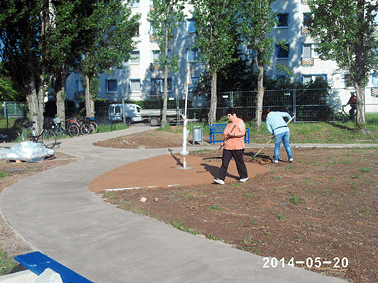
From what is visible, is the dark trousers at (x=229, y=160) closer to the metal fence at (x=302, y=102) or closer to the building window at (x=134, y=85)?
the metal fence at (x=302, y=102)

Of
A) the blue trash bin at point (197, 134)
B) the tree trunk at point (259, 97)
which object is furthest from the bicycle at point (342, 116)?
the blue trash bin at point (197, 134)

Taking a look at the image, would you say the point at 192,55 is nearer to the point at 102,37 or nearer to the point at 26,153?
the point at 102,37

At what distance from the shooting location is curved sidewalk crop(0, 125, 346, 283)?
3.72 metres

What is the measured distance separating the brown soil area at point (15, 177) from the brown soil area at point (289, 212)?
6.12ft

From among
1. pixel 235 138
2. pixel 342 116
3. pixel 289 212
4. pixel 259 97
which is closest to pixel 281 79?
pixel 259 97

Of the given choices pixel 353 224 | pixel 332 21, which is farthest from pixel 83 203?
pixel 332 21

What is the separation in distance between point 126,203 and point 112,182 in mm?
2121

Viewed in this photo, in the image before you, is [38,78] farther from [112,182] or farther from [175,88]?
[175,88]

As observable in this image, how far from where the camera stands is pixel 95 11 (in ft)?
76.8

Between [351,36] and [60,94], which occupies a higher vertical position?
[351,36]

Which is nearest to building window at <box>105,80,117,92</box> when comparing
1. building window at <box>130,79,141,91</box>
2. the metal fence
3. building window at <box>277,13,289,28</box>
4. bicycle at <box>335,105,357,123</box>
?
building window at <box>130,79,141,91</box>

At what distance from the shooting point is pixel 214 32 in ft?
78.9

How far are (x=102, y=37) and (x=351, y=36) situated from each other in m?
16.9

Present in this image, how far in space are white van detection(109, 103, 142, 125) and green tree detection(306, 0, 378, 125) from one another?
620 inches
